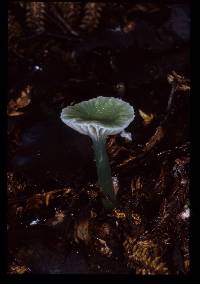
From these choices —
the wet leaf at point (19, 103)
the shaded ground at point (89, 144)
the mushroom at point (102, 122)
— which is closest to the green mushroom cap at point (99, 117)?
the mushroom at point (102, 122)

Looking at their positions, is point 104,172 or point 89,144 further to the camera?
point 89,144

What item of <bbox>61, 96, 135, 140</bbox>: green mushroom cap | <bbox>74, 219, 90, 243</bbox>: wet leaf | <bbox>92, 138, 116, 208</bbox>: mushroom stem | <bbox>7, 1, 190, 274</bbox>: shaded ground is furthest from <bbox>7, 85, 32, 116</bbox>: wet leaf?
<bbox>74, 219, 90, 243</bbox>: wet leaf

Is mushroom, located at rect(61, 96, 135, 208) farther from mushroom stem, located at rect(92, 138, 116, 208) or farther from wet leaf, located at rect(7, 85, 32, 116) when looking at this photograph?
wet leaf, located at rect(7, 85, 32, 116)

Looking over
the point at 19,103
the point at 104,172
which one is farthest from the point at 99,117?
the point at 19,103

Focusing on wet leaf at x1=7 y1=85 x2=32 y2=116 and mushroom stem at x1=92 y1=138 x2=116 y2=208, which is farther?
wet leaf at x1=7 y1=85 x2=32 y2=116

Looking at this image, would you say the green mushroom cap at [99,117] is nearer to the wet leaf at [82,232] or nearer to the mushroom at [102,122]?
the mushroom at [102,122]

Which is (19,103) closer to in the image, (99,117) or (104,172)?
(99,117)
